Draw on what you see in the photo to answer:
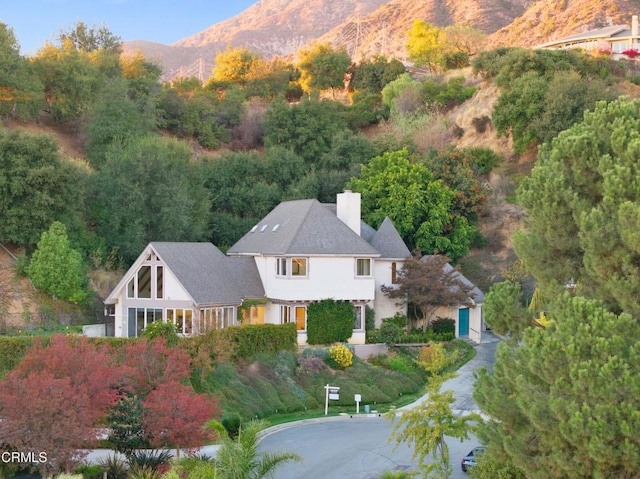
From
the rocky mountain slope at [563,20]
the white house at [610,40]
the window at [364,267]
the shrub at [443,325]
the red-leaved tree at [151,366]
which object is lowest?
the shrub at [443,325]

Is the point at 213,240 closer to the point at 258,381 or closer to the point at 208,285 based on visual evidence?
the point at 208,285

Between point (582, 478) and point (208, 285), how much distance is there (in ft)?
81.7

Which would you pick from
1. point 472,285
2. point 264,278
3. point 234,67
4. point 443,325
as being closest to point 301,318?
point 264,278

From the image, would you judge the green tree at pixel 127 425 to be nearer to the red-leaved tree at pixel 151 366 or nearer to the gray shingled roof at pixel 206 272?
the red-leaved tree at pixel 151 366

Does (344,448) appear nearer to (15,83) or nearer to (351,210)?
(351,210)

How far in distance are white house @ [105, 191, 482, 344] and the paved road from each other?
26.3ft

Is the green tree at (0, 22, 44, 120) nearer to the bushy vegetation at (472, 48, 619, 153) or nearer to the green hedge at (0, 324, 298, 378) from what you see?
the green hedge at (0, 324, 298, 378)

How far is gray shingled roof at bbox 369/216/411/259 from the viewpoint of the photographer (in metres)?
45.3

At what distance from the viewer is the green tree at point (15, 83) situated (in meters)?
55.2

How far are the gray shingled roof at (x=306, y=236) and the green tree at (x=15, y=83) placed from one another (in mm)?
22335

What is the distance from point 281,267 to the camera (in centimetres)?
4131

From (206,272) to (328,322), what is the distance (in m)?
6.58

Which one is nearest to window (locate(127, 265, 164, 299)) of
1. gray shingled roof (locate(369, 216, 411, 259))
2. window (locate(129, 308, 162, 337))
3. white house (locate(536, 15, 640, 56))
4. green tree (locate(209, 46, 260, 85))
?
window (locate(129, 308, 162, 337))

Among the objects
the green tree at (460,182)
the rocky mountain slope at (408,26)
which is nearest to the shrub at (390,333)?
the green tree at (460,182)
